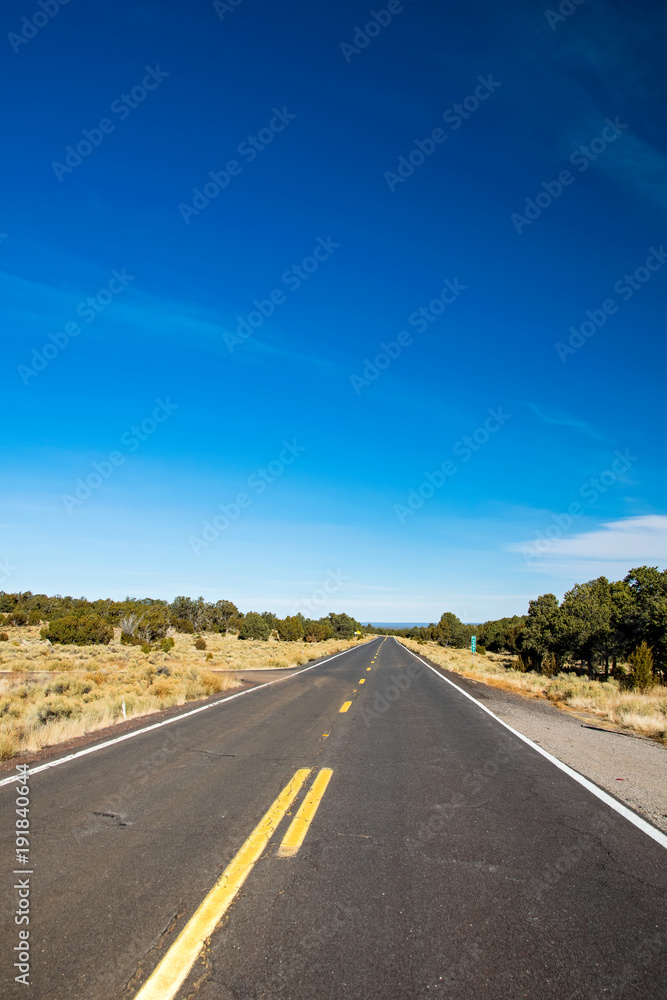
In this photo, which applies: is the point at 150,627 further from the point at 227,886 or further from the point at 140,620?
the point at 227,886

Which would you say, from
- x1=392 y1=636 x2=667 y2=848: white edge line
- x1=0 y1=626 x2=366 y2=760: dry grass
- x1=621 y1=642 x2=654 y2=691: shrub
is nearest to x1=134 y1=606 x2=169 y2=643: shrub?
x1=0 y1=626 x2=366 y2=760: dry grass

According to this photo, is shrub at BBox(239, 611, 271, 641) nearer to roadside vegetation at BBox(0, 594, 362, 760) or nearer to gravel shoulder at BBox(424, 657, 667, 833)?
roadside vegetation at BBox(0, 594, 362, 760)

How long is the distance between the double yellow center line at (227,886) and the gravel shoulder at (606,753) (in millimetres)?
3741

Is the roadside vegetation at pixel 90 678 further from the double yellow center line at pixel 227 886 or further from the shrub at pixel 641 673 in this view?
the shrub at pixel 641 673

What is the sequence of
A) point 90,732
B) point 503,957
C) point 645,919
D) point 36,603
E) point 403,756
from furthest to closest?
point 36,603
point 90,732
point 403,756
point 645,919
point 503,957

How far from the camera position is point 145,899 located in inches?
146

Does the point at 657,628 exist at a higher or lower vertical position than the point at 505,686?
higher

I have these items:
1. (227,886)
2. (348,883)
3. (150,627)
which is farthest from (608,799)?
(150,627)

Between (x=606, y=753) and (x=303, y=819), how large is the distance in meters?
6.47

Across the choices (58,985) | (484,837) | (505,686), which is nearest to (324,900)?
(58,985)

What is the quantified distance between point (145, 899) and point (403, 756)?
5204mm

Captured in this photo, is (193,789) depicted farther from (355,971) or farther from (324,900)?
(355,971)

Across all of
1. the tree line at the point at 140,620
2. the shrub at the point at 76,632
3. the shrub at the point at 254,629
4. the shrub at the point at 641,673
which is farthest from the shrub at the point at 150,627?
the shrub at the point at 641,673

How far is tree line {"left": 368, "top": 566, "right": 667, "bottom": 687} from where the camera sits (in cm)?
2966
